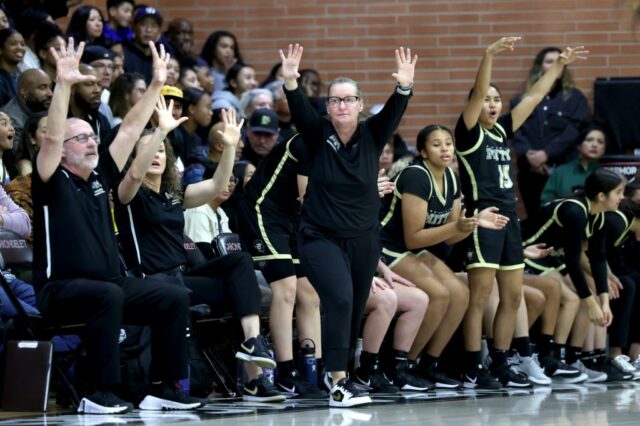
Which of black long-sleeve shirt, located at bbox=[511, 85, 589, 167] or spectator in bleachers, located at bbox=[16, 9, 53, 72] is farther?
black long-sleeve shirt, located at bbox=[511, 85, 589, 167]

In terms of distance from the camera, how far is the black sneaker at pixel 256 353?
7.63 meters

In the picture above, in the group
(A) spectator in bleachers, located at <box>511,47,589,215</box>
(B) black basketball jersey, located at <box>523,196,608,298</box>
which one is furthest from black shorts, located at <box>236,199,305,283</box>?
(A) spectator in bleachers, located at <box>511,47,589,215</box>

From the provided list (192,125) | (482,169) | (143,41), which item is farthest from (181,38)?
(482,169)

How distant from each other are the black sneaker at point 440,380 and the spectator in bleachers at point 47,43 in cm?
366

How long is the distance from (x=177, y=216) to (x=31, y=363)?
129cm

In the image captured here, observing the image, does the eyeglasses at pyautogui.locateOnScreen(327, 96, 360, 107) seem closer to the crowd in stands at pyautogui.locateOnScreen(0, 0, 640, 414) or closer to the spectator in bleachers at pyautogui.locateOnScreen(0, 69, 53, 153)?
the crowd in stands at pyautogui.locateOnScreen(0, 0, 640, 414)

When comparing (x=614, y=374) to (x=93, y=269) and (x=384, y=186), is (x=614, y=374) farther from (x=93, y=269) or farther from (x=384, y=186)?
(x=93, y=269)

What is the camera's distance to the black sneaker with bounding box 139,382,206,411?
290 inches

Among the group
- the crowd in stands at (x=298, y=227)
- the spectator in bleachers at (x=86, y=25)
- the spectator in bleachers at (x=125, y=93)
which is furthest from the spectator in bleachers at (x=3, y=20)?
the spectator in bleachers at (x=125, y=93)

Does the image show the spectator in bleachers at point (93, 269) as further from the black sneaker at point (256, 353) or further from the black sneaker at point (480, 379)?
the black sneaker at point (480, 379)

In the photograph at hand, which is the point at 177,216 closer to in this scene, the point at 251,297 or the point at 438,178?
the point at 251,297

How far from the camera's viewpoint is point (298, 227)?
8.20 m

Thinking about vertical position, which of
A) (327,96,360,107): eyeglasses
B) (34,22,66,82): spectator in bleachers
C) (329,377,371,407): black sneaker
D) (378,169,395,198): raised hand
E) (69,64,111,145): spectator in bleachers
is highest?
(34,22,66,82): spectator in bleachers

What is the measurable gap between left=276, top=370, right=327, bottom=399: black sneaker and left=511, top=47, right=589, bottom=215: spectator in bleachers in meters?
4.95
